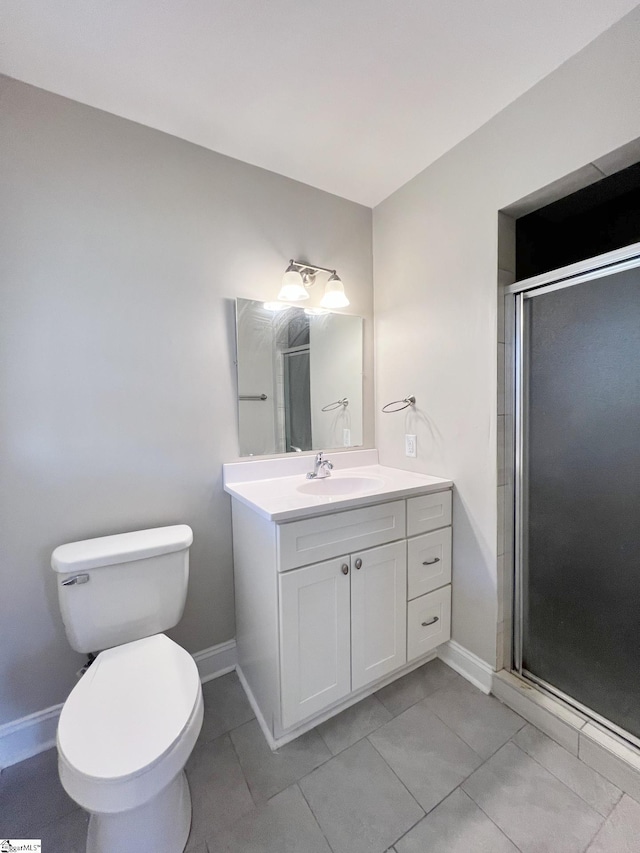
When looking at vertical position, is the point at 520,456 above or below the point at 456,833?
above

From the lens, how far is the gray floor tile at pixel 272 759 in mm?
1151

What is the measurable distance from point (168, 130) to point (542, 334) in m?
1.76

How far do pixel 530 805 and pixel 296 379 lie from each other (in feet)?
Result: 5.89

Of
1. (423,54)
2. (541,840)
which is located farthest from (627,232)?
(541,840)

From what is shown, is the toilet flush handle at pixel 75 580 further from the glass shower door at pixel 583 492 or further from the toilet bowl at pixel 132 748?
the glass shower door at pixel 583 492

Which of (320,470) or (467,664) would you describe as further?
(320,470)

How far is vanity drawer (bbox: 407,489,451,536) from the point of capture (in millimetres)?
1510

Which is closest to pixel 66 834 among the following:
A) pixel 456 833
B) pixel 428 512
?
pixel 456 833

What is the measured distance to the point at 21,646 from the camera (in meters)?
1.26

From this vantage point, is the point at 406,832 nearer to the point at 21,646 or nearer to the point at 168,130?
the point at 21,646

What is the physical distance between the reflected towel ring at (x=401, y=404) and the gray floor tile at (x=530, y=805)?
1452mm

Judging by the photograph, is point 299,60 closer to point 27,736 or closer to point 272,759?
point 272,759

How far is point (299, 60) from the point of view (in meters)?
1.17

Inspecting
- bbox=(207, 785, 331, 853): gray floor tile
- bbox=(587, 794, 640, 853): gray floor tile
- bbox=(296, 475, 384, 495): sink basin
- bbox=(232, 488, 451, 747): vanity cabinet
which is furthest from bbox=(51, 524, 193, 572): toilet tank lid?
bbox=(587, 794, 640, 853): gray floor tile
